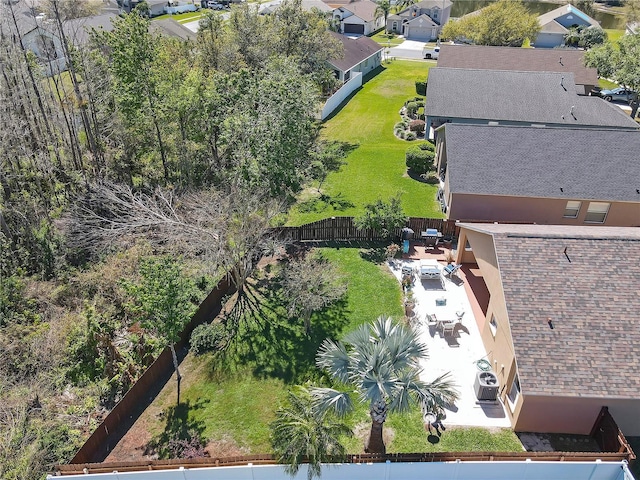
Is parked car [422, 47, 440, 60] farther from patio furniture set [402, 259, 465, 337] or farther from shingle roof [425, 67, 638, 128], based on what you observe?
patio furniture set [402, 259, 465, 337]

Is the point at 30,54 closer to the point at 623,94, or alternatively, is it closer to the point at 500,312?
the point at 500,312

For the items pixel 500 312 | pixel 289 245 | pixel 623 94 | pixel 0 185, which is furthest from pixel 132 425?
pixel 623 94

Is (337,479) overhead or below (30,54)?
below

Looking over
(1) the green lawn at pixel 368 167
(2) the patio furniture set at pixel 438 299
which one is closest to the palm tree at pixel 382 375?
(2) the patio furniture set at pixel 438 299

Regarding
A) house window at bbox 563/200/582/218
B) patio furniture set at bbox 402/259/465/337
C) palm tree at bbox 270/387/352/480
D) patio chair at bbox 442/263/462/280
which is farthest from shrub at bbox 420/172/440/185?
palm tree at bbox 270/387/352/480

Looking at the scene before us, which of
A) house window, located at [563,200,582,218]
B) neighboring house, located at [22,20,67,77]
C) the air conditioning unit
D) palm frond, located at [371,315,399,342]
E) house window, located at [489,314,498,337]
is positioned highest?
neighboring house, located at [22,20,67,77]

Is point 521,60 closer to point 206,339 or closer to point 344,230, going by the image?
point 344,230
